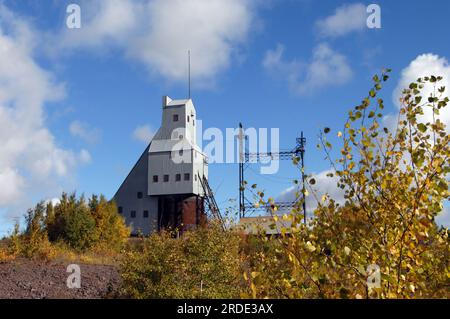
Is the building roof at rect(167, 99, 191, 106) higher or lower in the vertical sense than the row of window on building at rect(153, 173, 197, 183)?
higher

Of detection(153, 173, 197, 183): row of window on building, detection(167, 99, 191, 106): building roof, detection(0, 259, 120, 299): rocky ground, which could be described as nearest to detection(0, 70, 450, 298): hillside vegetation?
detection(0, 259, 120, 299): rocky ground

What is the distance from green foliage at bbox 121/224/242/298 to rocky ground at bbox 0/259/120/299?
210 cm

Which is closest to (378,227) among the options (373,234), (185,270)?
(373,234)

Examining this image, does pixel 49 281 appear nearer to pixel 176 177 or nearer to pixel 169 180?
pixel 176 177

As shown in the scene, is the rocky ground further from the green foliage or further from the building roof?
the building roof

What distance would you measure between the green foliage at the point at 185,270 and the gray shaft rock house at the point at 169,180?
22524 millimetres

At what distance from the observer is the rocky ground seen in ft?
66.7

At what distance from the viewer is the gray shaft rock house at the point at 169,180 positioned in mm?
43406

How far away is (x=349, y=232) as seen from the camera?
559cm

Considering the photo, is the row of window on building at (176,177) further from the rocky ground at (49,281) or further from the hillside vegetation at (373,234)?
the hillside vegetation at (373,234)
